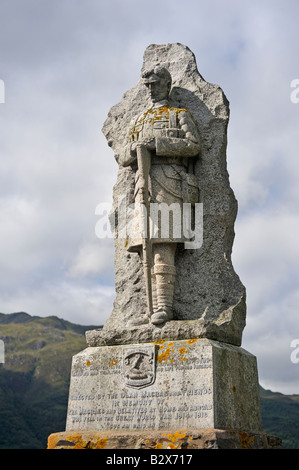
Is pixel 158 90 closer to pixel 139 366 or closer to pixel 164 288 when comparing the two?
pixel 164 288

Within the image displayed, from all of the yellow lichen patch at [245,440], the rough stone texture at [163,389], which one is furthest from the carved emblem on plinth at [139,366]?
the yellow lichen patch at [245,440]

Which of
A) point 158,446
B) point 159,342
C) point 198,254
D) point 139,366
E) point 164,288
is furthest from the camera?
point 198,254

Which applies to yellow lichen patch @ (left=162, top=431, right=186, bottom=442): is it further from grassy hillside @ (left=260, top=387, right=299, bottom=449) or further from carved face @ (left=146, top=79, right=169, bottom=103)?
grassy hillside @ (left=260, top=387, right=299, bottom=449)

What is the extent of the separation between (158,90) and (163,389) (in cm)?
444

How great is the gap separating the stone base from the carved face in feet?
16.1

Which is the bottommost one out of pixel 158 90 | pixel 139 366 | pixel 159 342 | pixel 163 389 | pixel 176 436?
pixel 176 436

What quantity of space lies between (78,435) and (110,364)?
986 millimetres

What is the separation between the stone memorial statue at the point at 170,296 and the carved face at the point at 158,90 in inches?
0.6

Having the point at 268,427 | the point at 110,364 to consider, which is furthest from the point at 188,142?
the point at 268,427

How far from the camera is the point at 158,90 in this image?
9617 mm

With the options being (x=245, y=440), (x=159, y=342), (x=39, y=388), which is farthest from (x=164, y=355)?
(x=39, y=388)
